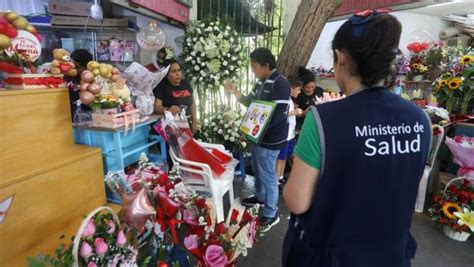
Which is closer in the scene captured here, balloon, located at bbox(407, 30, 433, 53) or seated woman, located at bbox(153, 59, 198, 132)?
seated woman, located at bbox(153, 59, 198, 132)

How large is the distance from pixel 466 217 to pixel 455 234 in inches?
6.5

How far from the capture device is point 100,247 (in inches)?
36.5

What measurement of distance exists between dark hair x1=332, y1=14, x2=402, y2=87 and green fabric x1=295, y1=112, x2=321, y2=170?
0.20 m

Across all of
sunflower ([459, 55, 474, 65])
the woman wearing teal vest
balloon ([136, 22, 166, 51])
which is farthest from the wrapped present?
sunflower ([459, 55, 474, 65])

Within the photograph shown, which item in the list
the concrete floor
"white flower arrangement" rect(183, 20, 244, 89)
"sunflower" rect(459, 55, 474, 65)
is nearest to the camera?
the concrete floor

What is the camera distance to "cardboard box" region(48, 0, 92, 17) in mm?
2990

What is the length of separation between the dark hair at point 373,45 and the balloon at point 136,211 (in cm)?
82

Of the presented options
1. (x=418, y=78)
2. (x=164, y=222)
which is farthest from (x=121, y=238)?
(x=418, y=78)

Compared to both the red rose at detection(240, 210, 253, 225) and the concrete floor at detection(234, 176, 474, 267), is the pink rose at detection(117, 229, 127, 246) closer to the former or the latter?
the red rose at detection(240, 210, 253, 225)

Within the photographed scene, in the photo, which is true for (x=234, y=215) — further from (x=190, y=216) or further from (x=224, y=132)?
(x=224, y=132)

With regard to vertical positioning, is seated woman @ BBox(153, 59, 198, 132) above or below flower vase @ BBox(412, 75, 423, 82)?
below

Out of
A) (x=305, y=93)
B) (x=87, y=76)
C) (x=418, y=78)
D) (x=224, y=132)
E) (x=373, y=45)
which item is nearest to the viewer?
(x=373, y=45)

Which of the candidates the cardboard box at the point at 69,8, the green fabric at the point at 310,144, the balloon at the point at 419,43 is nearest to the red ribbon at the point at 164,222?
the green fabric at the point at 310,144

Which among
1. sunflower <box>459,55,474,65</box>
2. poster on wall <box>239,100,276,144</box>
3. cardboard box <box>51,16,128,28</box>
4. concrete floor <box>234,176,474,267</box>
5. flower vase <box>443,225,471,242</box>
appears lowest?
concrete floor <box>234,176,474,267</box>
